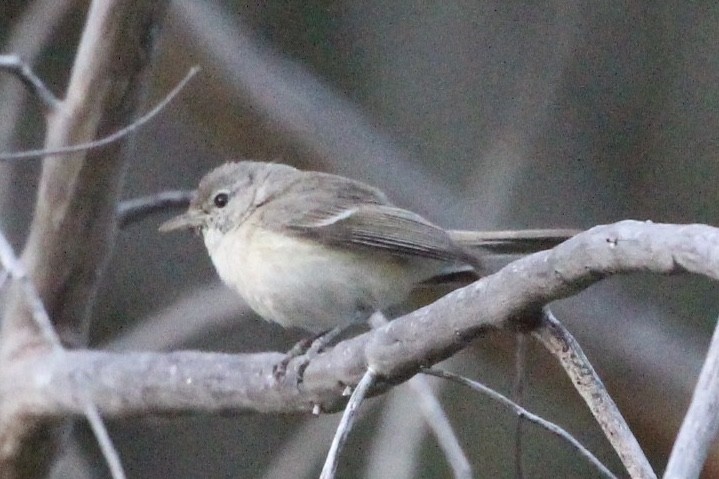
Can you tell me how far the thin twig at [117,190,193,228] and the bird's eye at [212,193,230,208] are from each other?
0.22 meters

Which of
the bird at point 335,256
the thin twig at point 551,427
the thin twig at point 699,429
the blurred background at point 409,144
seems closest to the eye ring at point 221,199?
the bird at point 335,256

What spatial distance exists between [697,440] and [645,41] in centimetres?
332

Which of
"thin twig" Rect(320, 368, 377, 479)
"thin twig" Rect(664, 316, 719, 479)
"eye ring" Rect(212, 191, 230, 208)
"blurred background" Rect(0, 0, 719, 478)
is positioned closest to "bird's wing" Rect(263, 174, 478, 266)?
"eye ring" Rect(212, 191, 230, 208)

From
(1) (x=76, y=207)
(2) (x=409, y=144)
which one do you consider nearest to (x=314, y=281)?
(1) (x=76, y=207)

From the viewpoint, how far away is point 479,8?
14.1 feet

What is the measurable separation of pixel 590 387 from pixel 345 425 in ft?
1.17

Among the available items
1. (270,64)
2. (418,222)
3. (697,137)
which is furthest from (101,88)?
(697,137)

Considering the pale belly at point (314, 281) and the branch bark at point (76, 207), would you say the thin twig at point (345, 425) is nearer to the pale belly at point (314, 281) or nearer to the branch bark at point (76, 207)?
the pale belly at point (314, 281)

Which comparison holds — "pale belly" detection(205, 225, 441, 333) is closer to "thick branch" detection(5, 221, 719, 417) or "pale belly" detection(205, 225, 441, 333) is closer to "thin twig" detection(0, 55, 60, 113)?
"thick branch" detection(5, 221, 719, 417)

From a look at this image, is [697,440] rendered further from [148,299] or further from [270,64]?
[148,299]

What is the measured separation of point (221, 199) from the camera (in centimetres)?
274

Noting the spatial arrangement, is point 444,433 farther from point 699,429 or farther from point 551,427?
point 699,429

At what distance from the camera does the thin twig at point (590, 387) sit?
129cm

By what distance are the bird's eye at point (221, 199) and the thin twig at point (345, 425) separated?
114cm
